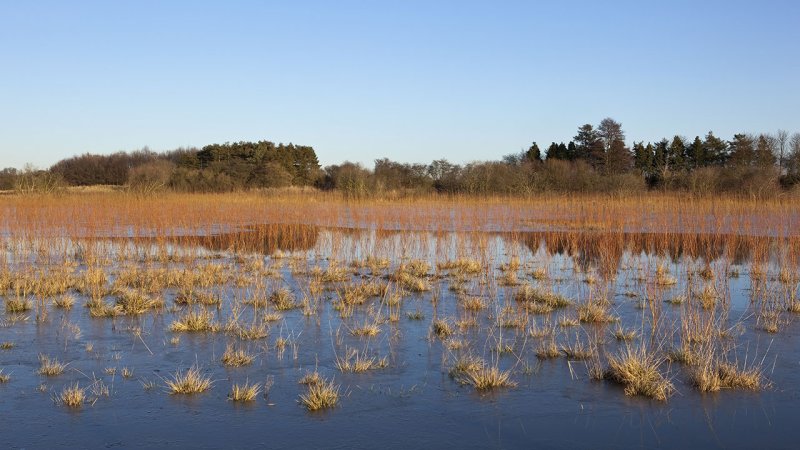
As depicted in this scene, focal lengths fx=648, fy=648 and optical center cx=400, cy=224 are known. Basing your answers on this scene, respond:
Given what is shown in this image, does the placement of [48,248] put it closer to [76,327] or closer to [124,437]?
[76,327]

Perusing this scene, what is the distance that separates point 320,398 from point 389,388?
25.6 inches

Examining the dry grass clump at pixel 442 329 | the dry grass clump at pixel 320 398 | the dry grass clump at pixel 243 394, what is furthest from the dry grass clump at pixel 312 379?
the dry grass clump at pixel 442 329

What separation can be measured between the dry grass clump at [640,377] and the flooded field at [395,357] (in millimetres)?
11

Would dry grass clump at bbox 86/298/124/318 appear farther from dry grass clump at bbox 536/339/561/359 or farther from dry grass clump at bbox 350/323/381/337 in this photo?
dry grass clump at bbox 536/339/561/359

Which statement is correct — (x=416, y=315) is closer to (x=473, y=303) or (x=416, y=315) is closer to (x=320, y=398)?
(x=473, y=303)

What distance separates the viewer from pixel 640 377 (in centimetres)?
480

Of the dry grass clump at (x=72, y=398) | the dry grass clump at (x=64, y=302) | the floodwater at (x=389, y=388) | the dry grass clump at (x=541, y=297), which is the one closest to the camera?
the floodwater at (x=389, y=388)

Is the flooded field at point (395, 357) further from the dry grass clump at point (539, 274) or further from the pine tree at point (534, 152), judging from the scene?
the pine tree at point (534, 152)

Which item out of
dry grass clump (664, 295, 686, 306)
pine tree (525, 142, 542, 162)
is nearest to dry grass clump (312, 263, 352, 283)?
dry grass clump (664, 295, 686, 306)

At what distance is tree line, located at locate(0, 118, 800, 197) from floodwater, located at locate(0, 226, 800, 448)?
12125mm

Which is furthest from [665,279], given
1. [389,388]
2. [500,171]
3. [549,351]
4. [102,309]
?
[500,171]

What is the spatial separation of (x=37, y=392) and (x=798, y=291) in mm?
8919

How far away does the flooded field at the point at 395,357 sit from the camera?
162 inches

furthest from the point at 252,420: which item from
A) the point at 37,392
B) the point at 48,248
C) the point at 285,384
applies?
the point at 48,248
